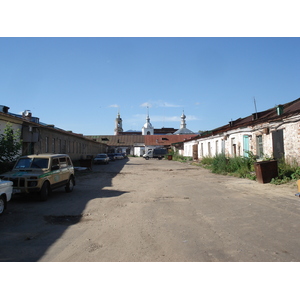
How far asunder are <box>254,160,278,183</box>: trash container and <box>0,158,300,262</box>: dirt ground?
9.46 feet

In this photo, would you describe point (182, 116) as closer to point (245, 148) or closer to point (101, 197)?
point (245, 148)

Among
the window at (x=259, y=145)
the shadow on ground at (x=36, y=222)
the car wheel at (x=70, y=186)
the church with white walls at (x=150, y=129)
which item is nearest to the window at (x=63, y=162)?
the car wheel at (x=70, y=186)

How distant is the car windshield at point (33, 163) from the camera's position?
32.2 ft

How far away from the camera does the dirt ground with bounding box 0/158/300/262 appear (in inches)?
169

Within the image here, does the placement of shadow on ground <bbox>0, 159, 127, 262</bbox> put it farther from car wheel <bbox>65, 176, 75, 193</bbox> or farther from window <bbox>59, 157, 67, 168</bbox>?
window <bbox>59, 157, 67, 168</bbox>

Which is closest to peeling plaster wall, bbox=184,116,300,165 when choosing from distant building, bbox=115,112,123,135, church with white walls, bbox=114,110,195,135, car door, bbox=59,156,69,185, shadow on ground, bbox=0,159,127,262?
shadow on ground, bbox=0,159,127,262

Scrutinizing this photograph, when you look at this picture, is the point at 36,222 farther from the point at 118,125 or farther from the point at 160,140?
the point at 118,125

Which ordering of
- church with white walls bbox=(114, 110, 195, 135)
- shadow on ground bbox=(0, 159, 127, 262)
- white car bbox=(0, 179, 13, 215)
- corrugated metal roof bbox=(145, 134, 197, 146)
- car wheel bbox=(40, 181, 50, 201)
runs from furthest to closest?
church with white walls bbox=(114, 110, 195, 135) → corrugated metal roof bbox=(145, 134, 197, 146) → car wheel bbox=(40, 181, 50, 201) → white car bbox=(0, 179, 13, 215) → shadow on ground bbox=(0, 159, 127, 262)

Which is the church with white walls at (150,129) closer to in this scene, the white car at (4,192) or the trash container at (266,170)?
the trash container at (266,170)

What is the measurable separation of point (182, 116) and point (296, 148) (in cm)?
8887

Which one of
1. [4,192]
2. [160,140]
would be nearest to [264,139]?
[4,192]

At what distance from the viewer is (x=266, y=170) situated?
12.8 meters

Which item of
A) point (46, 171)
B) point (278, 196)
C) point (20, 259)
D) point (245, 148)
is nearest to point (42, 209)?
point (46, 171)

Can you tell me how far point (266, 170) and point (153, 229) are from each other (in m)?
9.00
